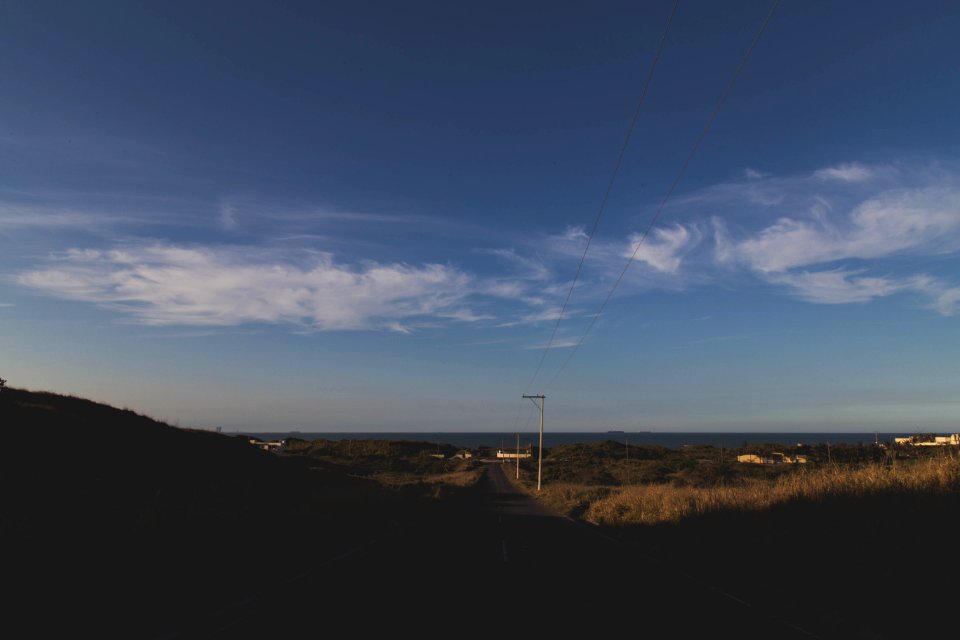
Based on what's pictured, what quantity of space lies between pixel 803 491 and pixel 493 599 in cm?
1147

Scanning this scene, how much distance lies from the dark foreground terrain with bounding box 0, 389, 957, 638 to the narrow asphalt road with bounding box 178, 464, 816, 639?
0.05m

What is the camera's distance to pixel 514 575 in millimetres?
11625

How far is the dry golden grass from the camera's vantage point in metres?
13.1

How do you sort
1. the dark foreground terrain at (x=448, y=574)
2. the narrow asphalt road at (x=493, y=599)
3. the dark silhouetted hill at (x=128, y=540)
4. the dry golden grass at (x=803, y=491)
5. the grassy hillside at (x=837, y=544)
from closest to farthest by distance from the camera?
the narrow asphalt road at (x=493, y=599) < the dark foreground terrain at (x=448, y=574) < the dark silhouetted hill at (x=128, y=540) < the grassy hillside at (x=837, y=544) < the dry golden grass at (x=803, y=491)

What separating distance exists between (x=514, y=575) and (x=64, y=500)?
458 inches

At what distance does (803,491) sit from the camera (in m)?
16.2

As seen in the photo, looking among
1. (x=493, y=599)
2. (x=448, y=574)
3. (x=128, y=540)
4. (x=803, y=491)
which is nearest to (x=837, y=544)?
(x=803, y=491)

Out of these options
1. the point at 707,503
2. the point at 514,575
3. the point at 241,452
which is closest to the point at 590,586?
the point at 514,575

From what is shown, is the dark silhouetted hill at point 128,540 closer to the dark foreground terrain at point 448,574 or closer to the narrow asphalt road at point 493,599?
the dark foreground terrain at point 448,574

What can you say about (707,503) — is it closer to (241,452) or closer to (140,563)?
(140,563)

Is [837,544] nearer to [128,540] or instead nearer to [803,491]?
[803,491]

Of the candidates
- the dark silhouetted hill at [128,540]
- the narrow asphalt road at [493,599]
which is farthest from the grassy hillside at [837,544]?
the dark silhouetted hill at [128,540]

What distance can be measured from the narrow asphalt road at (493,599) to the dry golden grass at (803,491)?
495 centimetres

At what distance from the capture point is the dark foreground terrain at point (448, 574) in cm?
761
